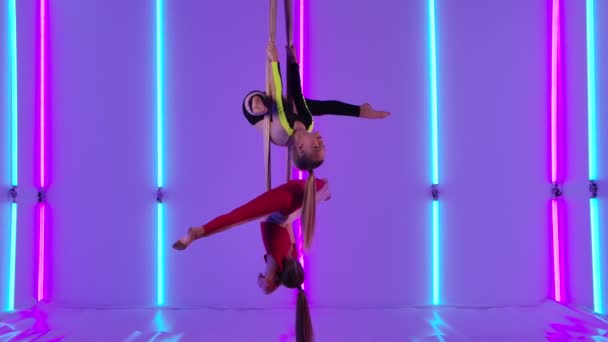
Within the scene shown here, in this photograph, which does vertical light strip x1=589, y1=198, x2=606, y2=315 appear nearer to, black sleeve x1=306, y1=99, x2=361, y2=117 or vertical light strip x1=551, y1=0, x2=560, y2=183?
vertical light strip x1=551, y1=0, x2=560, y2=183

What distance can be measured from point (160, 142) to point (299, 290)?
5.99 ft

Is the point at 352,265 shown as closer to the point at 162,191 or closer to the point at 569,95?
the point at 162,191

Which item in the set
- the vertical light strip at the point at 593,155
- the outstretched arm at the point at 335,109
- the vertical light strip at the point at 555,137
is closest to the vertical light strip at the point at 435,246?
the vertical light strip at the point at 555,137

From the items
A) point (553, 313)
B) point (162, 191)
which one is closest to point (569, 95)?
point (553, 313)

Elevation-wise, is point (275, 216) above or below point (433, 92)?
below

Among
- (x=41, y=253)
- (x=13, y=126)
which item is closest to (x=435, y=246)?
(x=41, y=253)

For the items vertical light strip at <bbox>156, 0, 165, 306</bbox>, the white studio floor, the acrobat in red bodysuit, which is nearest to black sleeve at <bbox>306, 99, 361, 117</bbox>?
the acrobat in red bodysuit

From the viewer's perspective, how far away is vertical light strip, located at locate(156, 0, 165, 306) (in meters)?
2.93

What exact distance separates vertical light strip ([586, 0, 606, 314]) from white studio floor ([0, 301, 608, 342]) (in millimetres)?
192

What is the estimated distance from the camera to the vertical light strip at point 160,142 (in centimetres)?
293

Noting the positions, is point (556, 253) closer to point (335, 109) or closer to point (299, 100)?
point (335, 109)

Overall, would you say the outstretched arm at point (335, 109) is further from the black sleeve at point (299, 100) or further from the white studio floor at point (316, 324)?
the white studio floor at point (316, 324)

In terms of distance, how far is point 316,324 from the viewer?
2.55 m

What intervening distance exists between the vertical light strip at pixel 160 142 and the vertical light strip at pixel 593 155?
8.43ft
